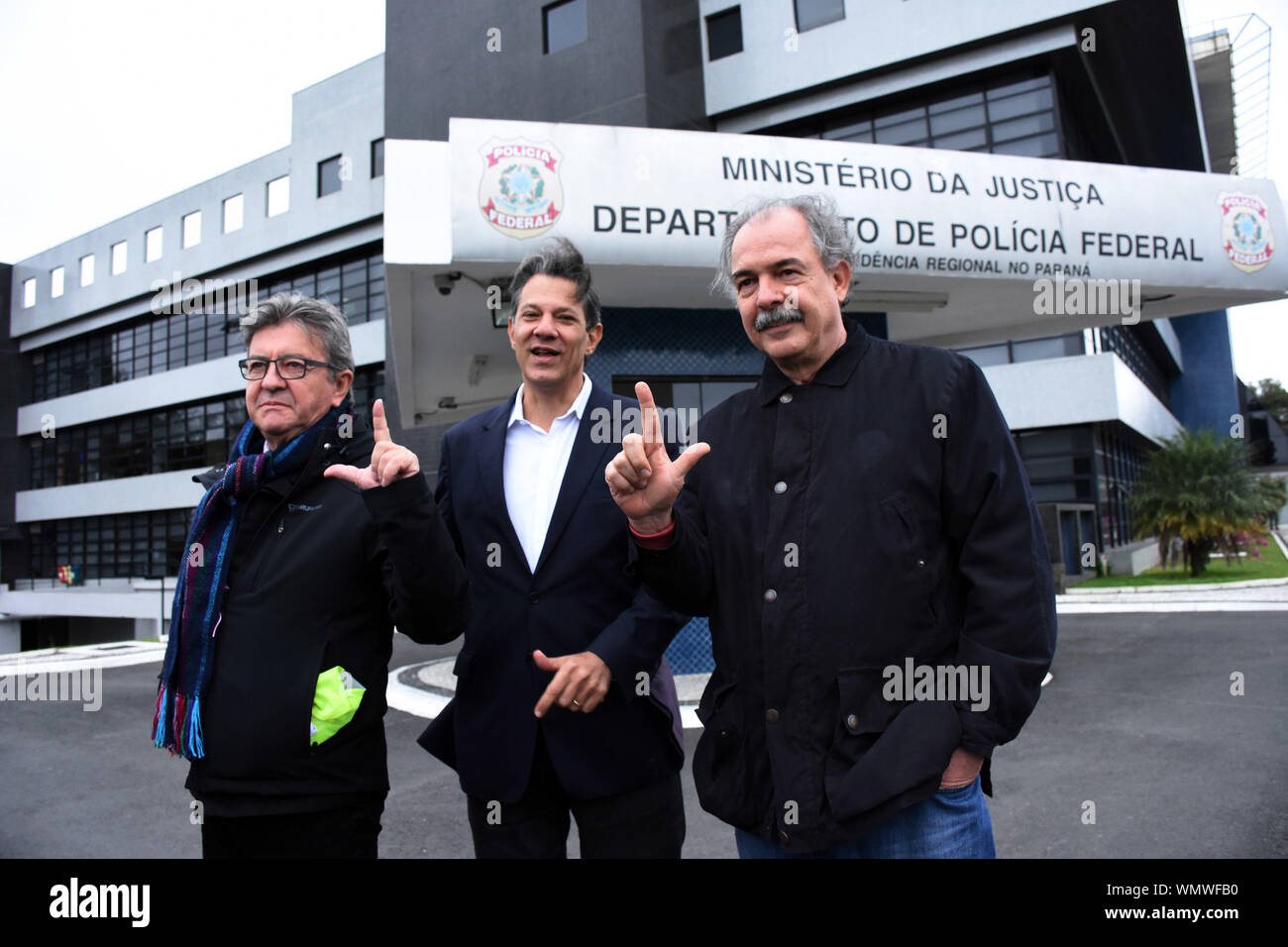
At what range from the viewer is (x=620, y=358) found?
813cm

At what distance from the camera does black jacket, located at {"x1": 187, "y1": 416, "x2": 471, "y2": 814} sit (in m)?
1.88

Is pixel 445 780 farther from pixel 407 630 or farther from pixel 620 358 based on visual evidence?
pixel 620 358

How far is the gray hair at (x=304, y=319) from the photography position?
7.25ft

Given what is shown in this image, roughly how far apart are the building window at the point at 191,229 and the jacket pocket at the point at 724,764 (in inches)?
1417

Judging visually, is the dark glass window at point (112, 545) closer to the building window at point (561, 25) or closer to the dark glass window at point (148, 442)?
the dark glass window at point (148, 442)

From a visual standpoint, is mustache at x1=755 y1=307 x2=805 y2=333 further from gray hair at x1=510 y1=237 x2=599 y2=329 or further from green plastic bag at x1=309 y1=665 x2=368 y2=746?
green plastic bag at x1=309 y1=665 x2=368 y2=746

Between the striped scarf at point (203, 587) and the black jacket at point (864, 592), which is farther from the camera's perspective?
the striped scarf at point (203, 587)

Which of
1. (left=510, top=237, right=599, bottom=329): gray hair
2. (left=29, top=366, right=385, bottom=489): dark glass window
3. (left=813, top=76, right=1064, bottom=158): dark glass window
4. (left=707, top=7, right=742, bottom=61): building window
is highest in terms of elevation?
(left=707, top=7, right=742, bottom=61): building window

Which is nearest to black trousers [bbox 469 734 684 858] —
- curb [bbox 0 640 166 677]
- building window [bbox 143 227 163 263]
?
curb [bbox 0 640 166 677]

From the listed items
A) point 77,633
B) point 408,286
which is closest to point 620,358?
point 408,286

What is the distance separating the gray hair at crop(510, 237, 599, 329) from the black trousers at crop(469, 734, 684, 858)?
1307 millimetres

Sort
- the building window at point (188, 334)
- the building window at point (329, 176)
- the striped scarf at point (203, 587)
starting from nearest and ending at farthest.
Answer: the striped scarf at point (203, 587) < the building window at point (188, 334) < the building window at point (329, 176)

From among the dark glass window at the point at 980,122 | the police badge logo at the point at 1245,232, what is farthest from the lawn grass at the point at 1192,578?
the police badge logo at the point at 1245,232

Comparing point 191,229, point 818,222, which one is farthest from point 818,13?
point 191,229
